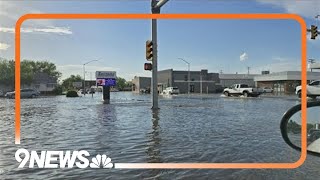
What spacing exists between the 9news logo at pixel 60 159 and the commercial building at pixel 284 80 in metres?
76.6

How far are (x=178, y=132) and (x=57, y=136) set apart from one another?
3.68m

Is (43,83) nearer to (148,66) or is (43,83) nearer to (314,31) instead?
(148,66)

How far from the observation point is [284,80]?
86.2m

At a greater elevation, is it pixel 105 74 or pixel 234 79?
pixel 234 79

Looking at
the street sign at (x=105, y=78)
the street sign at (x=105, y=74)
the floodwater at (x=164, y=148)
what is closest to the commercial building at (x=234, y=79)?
the street sign at (x=105, y=74)

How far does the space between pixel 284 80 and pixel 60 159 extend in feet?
279

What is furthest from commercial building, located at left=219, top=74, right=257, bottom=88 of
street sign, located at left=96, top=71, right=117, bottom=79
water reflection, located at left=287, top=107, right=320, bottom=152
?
water reflection, located at left=287, top=107, right=320, bottom=152

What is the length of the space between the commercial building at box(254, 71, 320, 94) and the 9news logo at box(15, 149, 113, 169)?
251ft

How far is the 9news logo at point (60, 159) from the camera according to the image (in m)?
6.78

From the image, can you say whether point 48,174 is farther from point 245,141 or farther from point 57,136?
point 245,141

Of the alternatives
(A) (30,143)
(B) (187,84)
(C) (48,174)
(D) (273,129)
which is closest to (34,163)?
(C) (48,174)

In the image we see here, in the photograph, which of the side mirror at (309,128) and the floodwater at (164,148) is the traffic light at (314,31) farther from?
the side mirror at (309,128)

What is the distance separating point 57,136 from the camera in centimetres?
1052

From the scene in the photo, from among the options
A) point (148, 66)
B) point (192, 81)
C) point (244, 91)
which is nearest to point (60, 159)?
point (148, 66)
